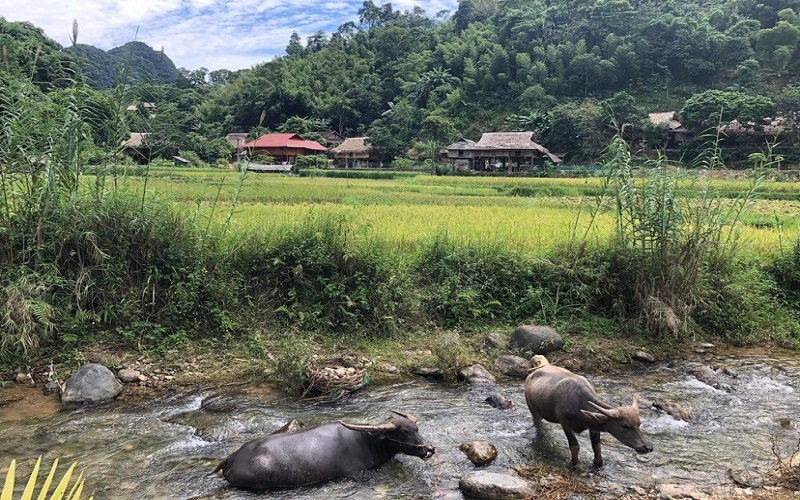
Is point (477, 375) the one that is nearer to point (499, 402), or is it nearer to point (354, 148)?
point (499, 402)

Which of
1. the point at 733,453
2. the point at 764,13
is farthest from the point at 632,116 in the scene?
the point at 733,453

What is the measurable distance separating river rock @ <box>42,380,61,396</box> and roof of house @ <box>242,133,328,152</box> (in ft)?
170

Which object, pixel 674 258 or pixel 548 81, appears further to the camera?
pixel 548 81

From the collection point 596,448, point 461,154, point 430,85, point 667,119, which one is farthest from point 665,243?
point 430,85

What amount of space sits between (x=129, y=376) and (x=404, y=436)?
3449mm

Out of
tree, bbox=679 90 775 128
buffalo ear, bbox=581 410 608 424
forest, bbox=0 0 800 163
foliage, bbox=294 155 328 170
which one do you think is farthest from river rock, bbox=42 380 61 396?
tree, bbox=679 90 775 128

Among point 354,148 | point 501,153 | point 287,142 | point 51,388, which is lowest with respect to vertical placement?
point 51,388

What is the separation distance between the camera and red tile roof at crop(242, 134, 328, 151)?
55750 mm

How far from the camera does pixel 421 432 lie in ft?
16.6

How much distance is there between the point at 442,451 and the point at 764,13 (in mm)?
78953

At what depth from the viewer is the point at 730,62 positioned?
5934cm

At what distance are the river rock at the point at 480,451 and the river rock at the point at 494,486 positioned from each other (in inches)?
14.6

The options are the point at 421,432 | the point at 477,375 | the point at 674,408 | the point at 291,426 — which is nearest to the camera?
the point at 291,426

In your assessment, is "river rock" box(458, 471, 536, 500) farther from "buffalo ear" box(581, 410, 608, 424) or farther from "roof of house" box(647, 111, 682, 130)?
"roof of house" box(647, 111, 682, 130)
